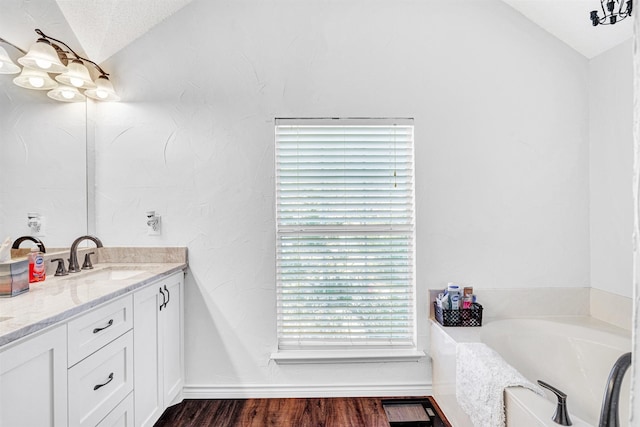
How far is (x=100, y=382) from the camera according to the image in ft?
4.97

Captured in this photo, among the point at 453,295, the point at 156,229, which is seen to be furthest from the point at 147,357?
the point at 453,295

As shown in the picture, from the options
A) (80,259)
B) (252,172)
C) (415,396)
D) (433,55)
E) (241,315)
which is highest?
(433,55)

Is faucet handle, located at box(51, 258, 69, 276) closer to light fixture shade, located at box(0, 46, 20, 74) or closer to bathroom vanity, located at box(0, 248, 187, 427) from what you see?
bathroom vanity, located at box(0, 248, 187, 427)

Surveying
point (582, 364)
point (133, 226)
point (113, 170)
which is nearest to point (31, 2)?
point (113, 170)

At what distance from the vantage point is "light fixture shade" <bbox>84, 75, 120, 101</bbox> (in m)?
2.20

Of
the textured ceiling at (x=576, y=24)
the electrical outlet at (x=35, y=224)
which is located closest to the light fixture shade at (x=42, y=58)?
the electrical outlet at (x=35, y=224)

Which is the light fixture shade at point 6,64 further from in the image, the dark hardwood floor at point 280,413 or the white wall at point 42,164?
the dark hardwood floor at point 280,413

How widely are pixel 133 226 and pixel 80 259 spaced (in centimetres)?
36

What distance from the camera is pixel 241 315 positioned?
2371 millimetres

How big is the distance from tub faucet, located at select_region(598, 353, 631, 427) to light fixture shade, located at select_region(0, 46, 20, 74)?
266cm

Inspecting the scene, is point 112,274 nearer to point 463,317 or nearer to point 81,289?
point 81,289

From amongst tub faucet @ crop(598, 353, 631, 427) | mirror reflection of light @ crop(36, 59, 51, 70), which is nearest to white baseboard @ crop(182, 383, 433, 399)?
tub faucet @ crop(598, 353, 631, 427)

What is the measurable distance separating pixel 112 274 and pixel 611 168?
10.2 ft

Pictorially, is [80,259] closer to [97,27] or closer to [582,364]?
[97,27]
